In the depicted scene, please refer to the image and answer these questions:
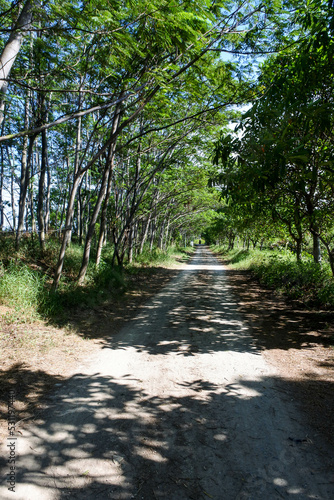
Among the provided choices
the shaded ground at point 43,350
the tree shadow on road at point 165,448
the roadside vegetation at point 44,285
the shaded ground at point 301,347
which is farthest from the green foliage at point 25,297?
the shaded ground at point 301,347

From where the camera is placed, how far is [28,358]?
426 cm

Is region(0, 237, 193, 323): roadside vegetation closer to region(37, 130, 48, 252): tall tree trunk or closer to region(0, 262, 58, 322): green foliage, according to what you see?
region(0, 262, 58, 322): green foliage

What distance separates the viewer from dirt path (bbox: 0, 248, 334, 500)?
2.18 metres

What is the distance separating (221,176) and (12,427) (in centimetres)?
430

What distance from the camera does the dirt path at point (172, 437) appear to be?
2.18 m

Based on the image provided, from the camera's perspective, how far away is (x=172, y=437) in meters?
2.73

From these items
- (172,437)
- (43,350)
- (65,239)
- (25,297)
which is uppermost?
(65,239)

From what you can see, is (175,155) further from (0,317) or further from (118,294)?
(0,317)

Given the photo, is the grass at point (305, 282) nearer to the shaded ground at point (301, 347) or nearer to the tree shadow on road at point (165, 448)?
the shaded ground at point (301, 347)

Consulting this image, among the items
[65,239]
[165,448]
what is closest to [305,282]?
[65,239]

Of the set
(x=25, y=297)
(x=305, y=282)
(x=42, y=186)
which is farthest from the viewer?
(x=42, y=186)

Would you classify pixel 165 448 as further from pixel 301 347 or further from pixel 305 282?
pixel 305 282

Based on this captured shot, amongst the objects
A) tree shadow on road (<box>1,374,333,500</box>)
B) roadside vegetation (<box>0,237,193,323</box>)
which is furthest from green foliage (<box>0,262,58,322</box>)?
tree shadow on road (<box>1,374,333,500</box>)

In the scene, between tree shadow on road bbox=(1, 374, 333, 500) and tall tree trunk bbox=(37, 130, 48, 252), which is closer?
tree shadow on road bbox=(1, 374, 333, 500)
